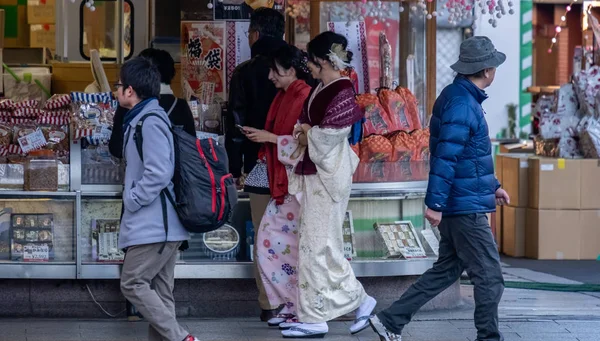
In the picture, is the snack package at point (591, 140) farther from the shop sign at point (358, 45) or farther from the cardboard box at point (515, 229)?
the shop sign at point (358, 45)

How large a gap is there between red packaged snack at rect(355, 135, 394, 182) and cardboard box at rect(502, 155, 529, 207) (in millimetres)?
3802

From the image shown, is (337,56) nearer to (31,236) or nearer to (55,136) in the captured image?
(55,136)

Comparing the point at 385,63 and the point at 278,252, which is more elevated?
the point at 385,63

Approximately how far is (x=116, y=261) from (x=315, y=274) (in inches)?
54.5

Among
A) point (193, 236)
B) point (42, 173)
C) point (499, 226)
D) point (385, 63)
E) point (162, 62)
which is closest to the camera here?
point (162, 62)

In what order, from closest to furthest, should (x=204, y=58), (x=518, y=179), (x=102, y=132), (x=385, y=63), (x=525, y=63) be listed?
(x=102, y=132) < (x=385, y=63) < (x=204, y=58) < (x=518, y=179) < (x=525, y=63)

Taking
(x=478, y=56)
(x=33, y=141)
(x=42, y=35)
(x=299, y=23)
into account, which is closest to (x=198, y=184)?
(x=478, y=56)

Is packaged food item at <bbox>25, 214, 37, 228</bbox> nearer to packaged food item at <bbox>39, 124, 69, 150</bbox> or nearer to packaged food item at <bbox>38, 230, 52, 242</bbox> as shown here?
packaged food item at <bbox>38, 230, 52, 242</bbox>

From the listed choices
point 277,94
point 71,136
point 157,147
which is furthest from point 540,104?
point 157,147

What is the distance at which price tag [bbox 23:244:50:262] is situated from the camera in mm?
7246

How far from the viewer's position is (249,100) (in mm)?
7211

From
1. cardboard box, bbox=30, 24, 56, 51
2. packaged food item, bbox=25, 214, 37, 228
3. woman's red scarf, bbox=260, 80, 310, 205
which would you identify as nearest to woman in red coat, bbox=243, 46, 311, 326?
woman's red scarf, bbox=260, 80, 310, 205

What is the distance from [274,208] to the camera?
7000 mm

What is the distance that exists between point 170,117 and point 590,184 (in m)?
5.41
